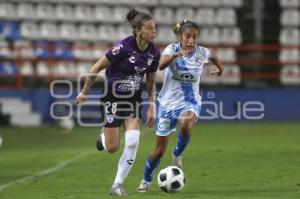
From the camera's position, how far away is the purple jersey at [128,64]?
994 cm

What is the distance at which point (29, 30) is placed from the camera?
2756 centimetres

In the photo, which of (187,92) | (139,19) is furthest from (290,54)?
(139,19)

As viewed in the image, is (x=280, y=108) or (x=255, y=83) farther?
(x=255, y=83)

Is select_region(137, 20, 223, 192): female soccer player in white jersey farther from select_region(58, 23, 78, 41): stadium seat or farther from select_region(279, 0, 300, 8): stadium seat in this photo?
select_region(279, 0, 300, 8): stadium seat

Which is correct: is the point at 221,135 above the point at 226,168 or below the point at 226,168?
below

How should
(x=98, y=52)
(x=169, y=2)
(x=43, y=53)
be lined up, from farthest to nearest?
(x=169, y=2)
(x=98, y=52)
(x=43, y=53)

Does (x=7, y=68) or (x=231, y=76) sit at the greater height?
(x=7, y=68)

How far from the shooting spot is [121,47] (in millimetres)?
9922

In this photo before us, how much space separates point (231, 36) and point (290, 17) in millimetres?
2127

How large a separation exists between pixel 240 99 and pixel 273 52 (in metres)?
4.30

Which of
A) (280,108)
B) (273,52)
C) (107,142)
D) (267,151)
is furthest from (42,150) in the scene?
(273,52)

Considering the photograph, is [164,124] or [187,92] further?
[187,92]

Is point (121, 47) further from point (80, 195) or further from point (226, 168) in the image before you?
point (226, 168)

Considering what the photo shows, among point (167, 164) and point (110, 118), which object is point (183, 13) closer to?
point (167, 164)
